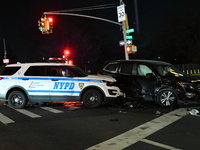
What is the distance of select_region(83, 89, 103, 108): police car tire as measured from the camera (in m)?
8.63

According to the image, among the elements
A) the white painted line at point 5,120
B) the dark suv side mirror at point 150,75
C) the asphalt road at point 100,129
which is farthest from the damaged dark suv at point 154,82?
the white painted line at point 5,120

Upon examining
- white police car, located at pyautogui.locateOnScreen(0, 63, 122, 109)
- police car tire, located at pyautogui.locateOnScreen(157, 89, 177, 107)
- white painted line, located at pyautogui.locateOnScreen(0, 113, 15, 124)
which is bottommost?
white painted line, located at pyautogui.locateOnScreen(0, 113, 15, 124)

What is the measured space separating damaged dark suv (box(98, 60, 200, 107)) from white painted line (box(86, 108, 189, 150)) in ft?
3.03

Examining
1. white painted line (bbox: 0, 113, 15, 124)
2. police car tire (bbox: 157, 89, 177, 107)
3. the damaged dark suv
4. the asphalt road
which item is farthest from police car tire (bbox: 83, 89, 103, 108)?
white painted line (bbox: 0, 113, 15, 124)

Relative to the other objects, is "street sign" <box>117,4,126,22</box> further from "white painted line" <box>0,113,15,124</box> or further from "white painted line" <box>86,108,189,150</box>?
"white painted line" <box>0,113,15,124</box>

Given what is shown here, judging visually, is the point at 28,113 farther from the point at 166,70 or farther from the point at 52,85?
the point at 166,70

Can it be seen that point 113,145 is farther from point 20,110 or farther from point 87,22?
point 87,22

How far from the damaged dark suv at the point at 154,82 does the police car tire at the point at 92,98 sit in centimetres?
129

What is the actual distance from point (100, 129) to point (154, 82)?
3.66 meters

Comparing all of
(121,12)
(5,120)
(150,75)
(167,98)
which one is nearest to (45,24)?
(121,12)

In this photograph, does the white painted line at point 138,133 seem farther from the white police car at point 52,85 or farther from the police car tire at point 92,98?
the police car tire at point 92,98

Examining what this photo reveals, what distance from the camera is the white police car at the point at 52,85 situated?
8.62m

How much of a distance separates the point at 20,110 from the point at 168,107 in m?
5.67

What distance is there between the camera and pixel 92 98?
28.5 feet
